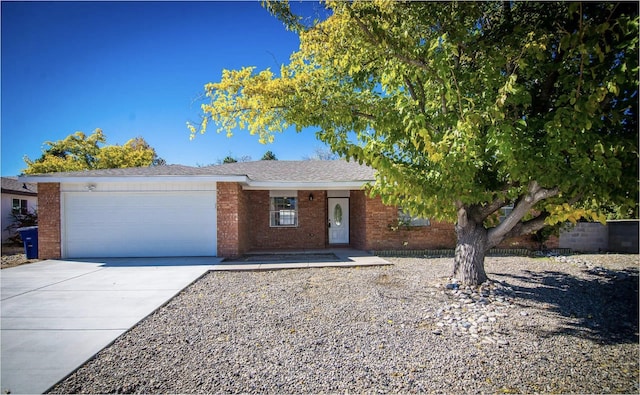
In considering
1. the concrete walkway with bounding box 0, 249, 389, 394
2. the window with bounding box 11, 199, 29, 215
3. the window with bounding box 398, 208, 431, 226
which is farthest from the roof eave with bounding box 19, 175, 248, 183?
the window with bounding box 11, 199, 29, 215

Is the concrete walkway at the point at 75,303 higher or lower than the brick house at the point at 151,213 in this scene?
lower

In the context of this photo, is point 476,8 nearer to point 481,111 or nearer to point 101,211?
point 481,111

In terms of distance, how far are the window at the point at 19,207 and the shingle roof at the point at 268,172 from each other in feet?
31.0

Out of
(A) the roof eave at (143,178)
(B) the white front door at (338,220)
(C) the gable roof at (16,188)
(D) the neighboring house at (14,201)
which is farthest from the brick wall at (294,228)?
(C) the gable roof at (16,188)

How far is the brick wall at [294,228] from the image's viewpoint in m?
13.5

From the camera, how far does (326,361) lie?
3.49 meters

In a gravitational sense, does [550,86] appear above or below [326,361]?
above

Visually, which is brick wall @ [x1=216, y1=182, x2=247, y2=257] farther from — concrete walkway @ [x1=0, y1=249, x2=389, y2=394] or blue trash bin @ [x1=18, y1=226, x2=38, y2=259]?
blue trash bin @ [x1=18, y1=226, x2=38, y2=259]

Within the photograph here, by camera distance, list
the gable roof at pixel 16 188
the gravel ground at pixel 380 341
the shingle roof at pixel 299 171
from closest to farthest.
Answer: the gravel ground at pixel 380 341, the shingle roof at pixel 299 171, the gable roof at pixel 16 188

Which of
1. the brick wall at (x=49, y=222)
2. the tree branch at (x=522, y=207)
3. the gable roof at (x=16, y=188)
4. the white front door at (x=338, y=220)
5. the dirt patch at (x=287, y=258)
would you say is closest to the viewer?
the tree branch at (x=522, y=207)

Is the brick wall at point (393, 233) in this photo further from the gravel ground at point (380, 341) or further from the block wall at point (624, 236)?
the block wall at point (624, 236)

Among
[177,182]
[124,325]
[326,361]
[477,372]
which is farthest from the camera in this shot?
[177,182]

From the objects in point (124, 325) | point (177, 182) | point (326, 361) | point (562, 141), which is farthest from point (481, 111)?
point (177, 182)

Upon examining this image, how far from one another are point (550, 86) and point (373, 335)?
5.04 m
